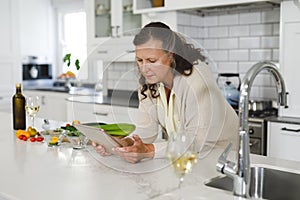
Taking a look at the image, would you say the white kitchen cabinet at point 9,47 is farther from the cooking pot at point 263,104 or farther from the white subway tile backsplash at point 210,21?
the cooking pot at point 263,104

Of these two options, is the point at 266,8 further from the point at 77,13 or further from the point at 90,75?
the point at 77,13

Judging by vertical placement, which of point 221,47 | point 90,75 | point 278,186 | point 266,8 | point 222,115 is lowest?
point 278,186

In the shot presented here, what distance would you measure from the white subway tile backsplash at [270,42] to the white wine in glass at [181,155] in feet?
8.02

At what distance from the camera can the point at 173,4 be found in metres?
3.54

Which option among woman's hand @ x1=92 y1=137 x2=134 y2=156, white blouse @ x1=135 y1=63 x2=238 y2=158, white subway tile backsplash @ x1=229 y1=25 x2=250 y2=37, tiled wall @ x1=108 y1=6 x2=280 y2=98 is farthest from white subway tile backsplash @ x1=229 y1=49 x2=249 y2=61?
woman's hand @ x1=92 y1=137 x2=134 y2=156

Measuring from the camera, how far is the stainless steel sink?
1.62 m

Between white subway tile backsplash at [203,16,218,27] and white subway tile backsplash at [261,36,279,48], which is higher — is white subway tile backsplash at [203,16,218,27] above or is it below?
above

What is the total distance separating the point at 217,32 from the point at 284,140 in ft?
4.48

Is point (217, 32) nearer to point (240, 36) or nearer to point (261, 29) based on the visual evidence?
point (240, 36)

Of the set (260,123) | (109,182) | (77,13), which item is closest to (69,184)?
(109,182)

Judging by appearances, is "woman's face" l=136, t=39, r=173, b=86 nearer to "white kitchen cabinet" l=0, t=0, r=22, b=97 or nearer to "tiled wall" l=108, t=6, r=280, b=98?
"tiled wall" l=108, t=6, r=280, b=98

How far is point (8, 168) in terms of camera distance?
5.33 ft

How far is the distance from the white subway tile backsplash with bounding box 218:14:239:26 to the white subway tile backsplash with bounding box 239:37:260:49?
7.0 inches

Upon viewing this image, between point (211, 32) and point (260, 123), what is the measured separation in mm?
1254
